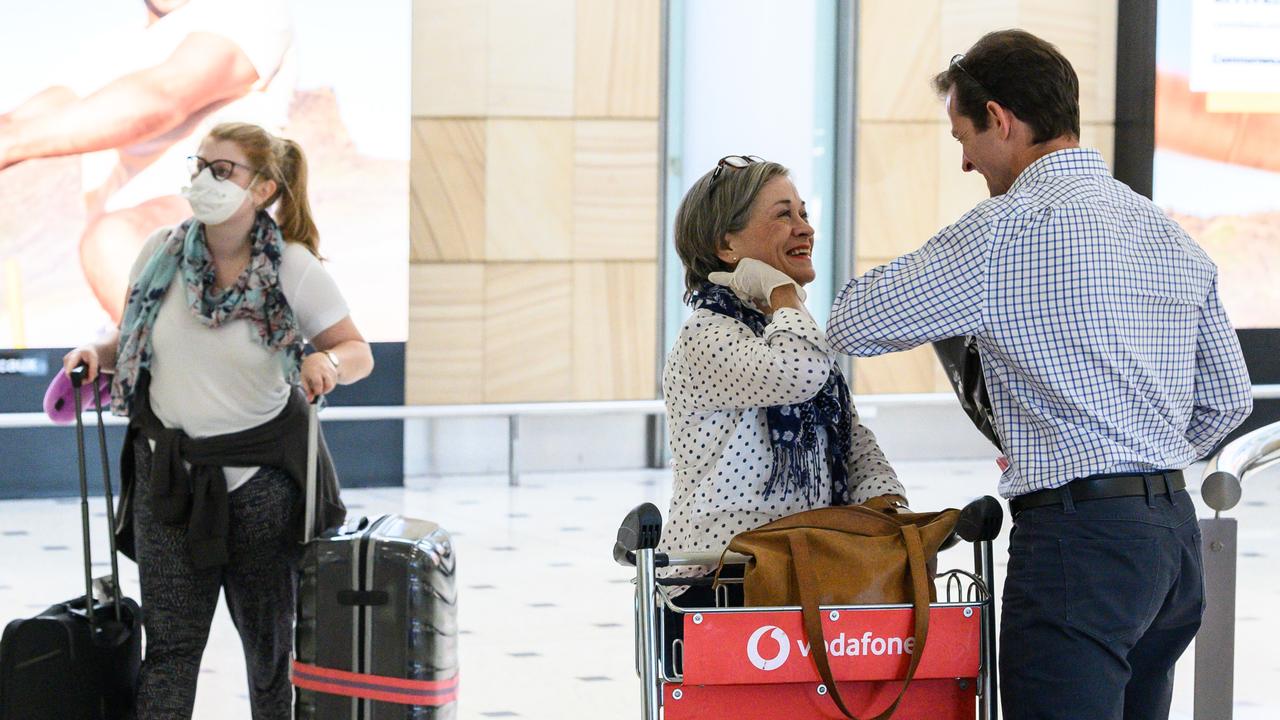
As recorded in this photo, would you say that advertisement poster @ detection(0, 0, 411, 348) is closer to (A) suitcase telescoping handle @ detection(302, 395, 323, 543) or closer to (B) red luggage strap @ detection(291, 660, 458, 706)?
(A) suitcase telescoping handle @ detection(302, 395, 323, 543)

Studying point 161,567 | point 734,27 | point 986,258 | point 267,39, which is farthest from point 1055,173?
point 734,27

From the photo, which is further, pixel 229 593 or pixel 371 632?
pixel 229 593

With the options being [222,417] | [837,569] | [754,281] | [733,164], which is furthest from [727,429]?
[222,417]

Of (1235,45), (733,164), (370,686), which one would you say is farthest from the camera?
(1235,45)

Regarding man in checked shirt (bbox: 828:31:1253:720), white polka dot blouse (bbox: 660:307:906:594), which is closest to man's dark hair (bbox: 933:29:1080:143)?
man in checked shirt (bbox: 828:31:1253:720)

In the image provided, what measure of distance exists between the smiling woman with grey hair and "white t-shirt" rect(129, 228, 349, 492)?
3.00 ft

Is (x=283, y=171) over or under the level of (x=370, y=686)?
over

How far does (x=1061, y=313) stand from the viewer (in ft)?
7.14

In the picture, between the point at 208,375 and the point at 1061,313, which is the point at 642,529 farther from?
the point at 208,375

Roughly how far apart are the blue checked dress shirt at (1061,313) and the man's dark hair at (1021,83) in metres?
0.06

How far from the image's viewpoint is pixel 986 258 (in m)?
2.18

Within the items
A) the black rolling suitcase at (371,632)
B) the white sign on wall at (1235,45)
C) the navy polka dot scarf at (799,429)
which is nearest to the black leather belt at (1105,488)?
the navy polka dot scarf at (799,429)

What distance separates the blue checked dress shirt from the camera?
2180 mm

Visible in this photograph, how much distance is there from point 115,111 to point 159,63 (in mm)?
317
